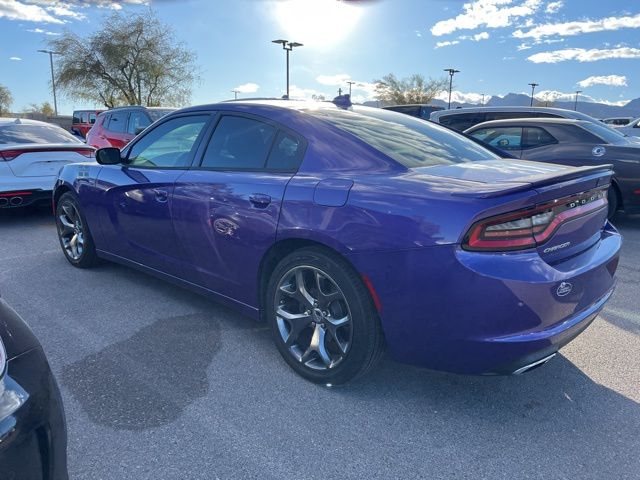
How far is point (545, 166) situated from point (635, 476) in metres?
1.60

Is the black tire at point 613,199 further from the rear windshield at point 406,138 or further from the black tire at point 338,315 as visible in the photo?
the black tire at point 338,315

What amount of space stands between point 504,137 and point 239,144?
17.7 ft

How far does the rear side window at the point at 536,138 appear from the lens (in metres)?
6.98

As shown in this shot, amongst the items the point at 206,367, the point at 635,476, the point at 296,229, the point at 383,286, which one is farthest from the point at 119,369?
the point at 635,476

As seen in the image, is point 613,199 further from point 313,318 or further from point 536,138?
point 313,318

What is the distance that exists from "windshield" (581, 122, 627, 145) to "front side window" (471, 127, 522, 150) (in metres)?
0.87

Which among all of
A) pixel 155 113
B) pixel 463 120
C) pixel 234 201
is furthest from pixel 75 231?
pixel 463 120

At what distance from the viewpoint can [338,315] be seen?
8.46ft

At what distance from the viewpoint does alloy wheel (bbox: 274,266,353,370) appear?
2553 mm

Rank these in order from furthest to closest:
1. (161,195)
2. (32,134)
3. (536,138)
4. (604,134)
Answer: (32,134), (536,138), (604,134), (161,195)

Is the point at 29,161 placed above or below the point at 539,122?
below

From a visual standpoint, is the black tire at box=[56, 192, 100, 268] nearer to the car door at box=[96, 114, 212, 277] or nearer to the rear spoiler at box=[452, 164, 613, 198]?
the car door at box=[96, 114, 212, 277]

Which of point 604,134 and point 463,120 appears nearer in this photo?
point 604,134

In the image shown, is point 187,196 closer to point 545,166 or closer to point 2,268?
point 545,166
